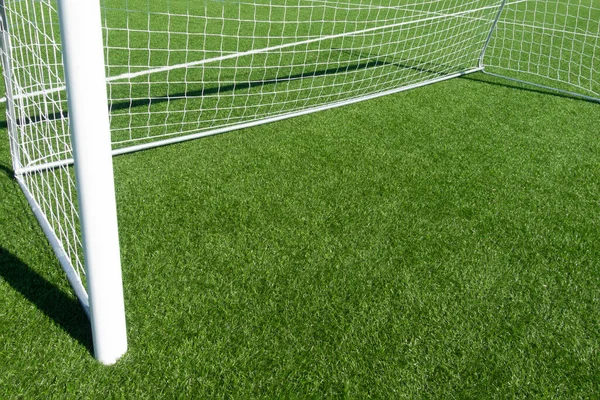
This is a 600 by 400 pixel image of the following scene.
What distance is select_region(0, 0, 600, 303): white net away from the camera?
276 cm

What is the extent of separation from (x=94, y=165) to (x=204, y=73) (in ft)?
12.8

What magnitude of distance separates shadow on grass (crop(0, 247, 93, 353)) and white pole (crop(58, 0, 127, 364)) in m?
0.19

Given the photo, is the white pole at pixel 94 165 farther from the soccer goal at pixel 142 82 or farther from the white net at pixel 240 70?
the white net at pixel 240 70

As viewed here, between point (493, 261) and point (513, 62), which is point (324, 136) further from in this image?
point (513, 62)

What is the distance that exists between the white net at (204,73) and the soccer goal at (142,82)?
0.06 ft

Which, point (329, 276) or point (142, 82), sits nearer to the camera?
point (329, 276)

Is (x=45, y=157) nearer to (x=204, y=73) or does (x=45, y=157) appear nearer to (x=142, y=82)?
(x=142, y=82)

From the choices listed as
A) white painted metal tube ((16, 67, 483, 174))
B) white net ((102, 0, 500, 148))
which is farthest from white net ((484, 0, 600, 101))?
white painted metal tube ((16, 67, 483, 174))

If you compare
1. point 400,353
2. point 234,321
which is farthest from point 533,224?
point 234,321

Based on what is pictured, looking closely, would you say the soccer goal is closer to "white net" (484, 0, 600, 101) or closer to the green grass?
"white net" (484, 0, 600, 101)

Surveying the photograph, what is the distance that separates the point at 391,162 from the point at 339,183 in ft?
1.67

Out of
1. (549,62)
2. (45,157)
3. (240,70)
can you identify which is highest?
(45,157)

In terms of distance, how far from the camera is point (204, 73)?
5.19m

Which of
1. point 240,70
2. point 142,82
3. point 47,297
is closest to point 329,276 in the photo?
point 47,297
